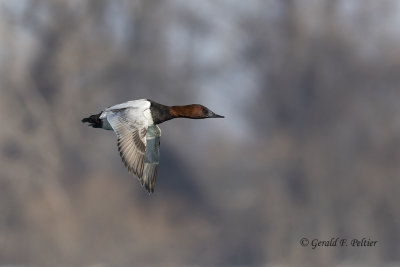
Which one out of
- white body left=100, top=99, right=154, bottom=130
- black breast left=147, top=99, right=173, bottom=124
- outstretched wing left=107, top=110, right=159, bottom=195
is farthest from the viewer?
black breast left=147, top=99, right=173, bottom=124

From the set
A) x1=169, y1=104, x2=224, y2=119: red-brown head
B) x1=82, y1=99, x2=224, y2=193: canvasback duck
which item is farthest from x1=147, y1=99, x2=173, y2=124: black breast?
x1=169, y1=104, x2=224, y2=119: red-brown head

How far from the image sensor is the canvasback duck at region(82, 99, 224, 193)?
12352 millimetres

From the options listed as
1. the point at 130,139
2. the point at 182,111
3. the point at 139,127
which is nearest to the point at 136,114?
the point at 139,127

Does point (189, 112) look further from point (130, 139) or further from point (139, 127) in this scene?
point (130, 139)

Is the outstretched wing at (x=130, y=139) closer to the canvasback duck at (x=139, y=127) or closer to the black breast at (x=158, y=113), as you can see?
the canvasback duck at (x=139, y=127)

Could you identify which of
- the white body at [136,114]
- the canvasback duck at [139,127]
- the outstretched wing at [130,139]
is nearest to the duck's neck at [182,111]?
the canvasback duck at [139,127]

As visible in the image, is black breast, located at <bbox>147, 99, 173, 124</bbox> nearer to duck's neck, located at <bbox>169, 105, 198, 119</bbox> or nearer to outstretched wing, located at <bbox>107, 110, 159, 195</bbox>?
duck's neck, located at <bbox>169, 105, 198, 119</bbox>

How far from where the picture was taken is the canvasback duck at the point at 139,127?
12.4 meters

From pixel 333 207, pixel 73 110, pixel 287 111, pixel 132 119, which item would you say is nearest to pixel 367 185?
pixel 333 207

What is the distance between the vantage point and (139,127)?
40.8ft

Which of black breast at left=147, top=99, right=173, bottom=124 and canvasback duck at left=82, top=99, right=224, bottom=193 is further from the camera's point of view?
black breast at left=147, top=99, right=173, bottom=124

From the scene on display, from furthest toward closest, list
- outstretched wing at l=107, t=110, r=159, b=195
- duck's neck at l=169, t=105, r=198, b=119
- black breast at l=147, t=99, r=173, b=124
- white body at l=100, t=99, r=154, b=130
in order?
duck's neck at l=169, t=105, r=198, b=119 < black breast at l=147, t=99, r=173, b=124 < white body at l=100, t=99, r=154, b=130 < outstretched wing at l=107, t=110, r=159, b=195

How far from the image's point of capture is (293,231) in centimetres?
2591

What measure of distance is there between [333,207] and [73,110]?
647 cm
